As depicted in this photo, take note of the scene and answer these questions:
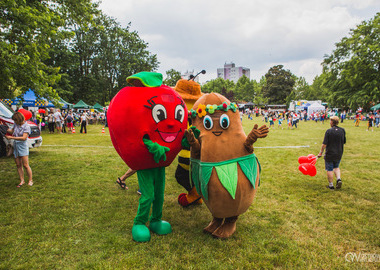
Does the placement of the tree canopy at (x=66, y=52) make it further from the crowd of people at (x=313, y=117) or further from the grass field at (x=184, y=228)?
the crowd of people at (x=313, y=117)

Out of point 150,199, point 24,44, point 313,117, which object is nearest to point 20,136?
point 24,44

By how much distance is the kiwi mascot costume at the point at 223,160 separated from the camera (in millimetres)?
3078

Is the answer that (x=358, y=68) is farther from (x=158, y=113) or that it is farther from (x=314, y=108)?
(x=158, y=113)

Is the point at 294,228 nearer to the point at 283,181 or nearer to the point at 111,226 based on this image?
the point at 283,181

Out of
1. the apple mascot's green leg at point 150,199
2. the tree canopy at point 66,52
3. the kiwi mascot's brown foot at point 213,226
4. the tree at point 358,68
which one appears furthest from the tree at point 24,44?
the tree at point 358,68

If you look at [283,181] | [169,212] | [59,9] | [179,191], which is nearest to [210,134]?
[169,212]

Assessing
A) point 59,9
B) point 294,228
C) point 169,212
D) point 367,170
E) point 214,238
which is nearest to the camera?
point 214,238

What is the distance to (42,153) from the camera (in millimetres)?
9438

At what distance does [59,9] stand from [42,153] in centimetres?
572

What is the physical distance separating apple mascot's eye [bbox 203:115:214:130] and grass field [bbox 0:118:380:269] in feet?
5.61

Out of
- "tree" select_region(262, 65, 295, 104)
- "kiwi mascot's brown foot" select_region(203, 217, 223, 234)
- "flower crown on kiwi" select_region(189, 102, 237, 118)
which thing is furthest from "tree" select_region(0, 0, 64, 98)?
"tree" select_region(262, 65, 295, 104)

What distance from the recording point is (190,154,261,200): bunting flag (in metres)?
3.04

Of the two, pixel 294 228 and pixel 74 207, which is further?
pixel 74 207

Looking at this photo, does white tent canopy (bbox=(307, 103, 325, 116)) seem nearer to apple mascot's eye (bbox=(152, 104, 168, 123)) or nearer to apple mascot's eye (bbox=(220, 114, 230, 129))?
apple mascot's eye (bbox=(220, 114, 230, 129))
